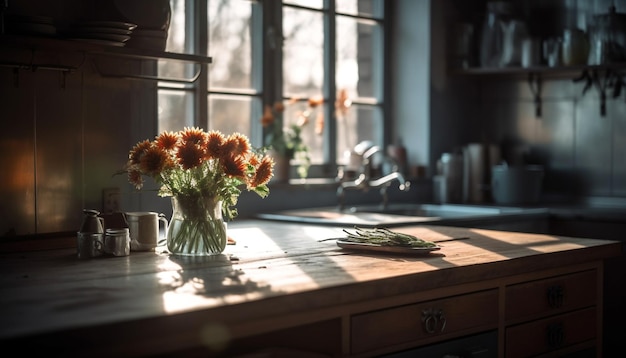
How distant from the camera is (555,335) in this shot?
2658 mm

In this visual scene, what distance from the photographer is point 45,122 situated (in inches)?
104

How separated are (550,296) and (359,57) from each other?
2333 millimetres

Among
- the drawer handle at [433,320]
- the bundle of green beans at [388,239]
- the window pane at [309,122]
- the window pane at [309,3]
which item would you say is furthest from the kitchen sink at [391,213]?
the drawer handle at [433,320]

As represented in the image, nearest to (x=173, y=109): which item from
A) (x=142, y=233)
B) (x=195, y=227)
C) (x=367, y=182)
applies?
(x=367, y=182)

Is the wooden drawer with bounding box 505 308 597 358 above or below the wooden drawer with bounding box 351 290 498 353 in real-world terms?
below

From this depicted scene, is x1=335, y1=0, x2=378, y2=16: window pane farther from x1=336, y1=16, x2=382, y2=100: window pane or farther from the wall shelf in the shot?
the wall shelf

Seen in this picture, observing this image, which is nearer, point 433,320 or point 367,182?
point 433,320

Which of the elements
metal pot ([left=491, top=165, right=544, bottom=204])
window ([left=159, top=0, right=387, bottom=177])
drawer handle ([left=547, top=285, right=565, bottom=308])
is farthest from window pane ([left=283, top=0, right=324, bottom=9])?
drawer handle ([left=547, top=285, right=565, bottom=308])

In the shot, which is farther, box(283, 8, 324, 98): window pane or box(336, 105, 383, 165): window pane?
box(336, 105, 383, 165): window pane

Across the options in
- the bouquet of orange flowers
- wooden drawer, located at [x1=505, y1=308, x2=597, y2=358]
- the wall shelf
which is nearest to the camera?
the bouquet of orange flowers

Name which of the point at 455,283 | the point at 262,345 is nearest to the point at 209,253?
the point at 262,345

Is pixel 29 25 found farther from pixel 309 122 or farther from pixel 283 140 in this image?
pixel 309 122

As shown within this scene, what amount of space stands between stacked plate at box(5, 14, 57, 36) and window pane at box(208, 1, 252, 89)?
1421 mm

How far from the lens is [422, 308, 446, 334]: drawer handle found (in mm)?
2230
